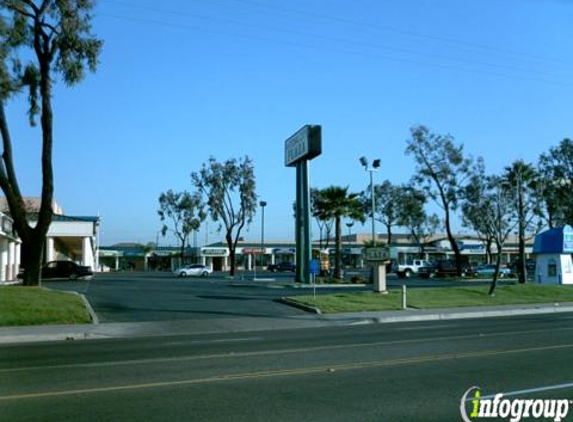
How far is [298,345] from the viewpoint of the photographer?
15.4 metres

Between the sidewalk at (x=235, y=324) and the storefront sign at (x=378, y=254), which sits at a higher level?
the storefront sign at (x=378, y=254)

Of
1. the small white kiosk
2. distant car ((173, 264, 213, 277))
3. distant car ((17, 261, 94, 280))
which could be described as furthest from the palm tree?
distant car ((173, 264, 213, 277))

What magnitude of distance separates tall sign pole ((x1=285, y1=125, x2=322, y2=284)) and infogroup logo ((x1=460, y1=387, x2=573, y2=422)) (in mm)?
36245

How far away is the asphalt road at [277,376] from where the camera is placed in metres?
8.02

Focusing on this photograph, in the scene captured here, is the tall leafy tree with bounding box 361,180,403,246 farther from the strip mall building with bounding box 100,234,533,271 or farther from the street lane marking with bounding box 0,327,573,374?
the street lane marking with bounding box 0,327,573,374

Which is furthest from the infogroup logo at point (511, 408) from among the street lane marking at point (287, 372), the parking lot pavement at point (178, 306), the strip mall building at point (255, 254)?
the strip mall building at point (255, 254)

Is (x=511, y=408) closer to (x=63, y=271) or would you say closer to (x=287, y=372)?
(x=287, y=372)

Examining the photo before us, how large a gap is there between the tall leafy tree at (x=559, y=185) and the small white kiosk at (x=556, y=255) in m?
24.1

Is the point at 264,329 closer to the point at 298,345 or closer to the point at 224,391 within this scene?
the point at 298,345

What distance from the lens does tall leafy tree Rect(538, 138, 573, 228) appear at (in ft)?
226

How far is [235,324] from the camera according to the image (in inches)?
877

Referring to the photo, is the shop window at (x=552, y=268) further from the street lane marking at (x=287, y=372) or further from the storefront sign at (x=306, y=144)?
the street lane marking at (x=287, y=372)

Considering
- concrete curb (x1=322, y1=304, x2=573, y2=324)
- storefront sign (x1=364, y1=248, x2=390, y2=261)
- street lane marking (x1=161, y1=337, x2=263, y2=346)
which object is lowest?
concrete curb (x1=322, y1=304, x2=573, y2=324)

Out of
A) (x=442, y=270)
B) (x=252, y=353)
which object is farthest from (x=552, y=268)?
(x=252, y=353)
